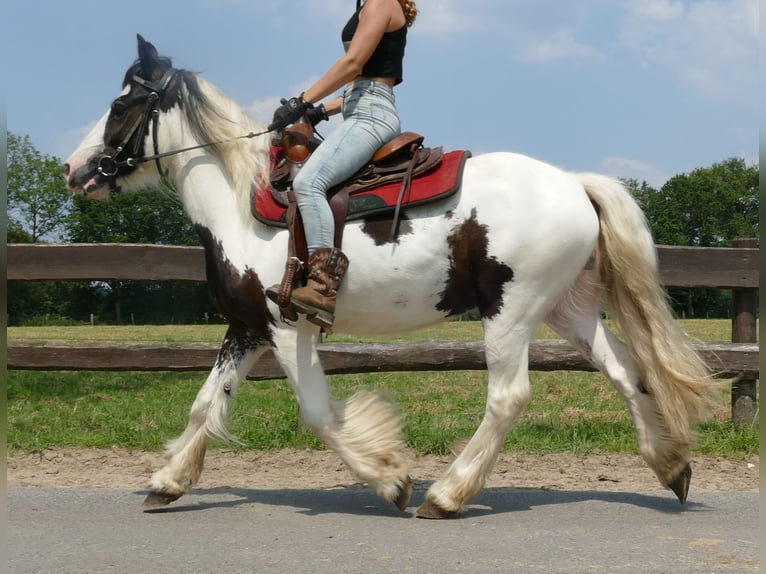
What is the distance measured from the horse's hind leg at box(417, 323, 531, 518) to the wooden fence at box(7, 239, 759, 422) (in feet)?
7.54

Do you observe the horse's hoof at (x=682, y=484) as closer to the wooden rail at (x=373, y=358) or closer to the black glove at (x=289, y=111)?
the wooden rail at (x=373, y=358)

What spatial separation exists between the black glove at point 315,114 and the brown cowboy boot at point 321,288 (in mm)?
923

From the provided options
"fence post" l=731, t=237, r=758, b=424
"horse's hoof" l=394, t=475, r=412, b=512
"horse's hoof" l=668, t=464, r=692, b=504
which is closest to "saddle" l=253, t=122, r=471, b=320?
"horse's hoof" l=394, t=475, r=412, b=512

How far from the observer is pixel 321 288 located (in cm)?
436

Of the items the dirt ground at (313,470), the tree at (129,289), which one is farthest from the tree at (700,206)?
the dirt ground at (313,470)

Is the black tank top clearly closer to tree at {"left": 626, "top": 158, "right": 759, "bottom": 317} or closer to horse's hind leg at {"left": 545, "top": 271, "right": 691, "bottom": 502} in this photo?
horse's hind leg at {"left": 545, "top": 271, "right": 691, "bottom": 502}

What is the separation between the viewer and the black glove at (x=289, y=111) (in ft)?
15.5

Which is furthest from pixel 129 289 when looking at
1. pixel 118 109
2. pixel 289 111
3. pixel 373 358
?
pixel 289 111

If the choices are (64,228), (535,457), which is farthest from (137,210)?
(535,457)

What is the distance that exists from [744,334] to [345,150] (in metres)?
4.41

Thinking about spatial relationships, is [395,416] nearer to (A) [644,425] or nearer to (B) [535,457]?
(A) [644,425]

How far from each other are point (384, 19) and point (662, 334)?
7.77 feet

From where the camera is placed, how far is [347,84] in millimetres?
4867

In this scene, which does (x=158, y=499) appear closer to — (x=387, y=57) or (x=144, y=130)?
(x=144, y=130)
